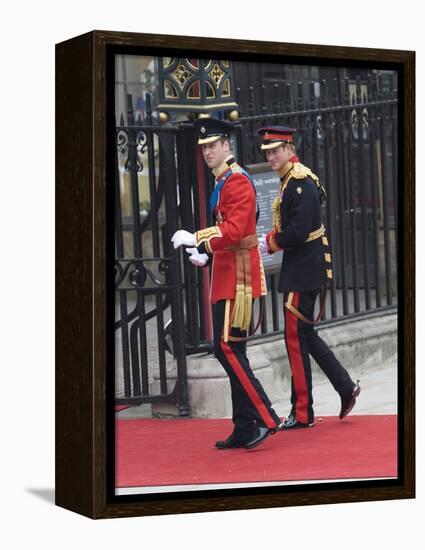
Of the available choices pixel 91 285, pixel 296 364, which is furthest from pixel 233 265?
pixel 91 285

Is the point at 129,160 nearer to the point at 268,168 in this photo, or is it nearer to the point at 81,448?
the point at 268,168

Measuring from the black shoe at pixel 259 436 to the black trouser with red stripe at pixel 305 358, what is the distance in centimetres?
23

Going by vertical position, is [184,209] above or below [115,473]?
above

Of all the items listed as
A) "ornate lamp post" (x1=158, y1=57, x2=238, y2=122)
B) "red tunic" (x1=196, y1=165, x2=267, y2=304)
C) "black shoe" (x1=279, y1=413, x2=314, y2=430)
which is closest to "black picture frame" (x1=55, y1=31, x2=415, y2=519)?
"ornate lamp post" (x1=158, y1=57, x2=238, y2=122)

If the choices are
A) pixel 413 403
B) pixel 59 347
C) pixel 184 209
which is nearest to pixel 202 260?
pixel 184 209

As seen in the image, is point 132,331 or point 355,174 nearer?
point 132,331

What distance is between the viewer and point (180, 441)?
1109 cm

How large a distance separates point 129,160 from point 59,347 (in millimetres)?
1220

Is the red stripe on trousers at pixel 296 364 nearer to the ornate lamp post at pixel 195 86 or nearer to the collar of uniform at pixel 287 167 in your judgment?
the collar of uniform at pixel 287 167

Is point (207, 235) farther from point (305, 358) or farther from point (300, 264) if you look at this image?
point (305, 358)

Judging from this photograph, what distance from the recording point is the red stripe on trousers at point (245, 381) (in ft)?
37.0

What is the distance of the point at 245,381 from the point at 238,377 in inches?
2.0

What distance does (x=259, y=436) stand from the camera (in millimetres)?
11320

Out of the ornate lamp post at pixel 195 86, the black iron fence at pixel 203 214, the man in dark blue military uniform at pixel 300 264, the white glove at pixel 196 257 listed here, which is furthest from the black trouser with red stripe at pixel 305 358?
the ornate lamp post at pixel 195 86
